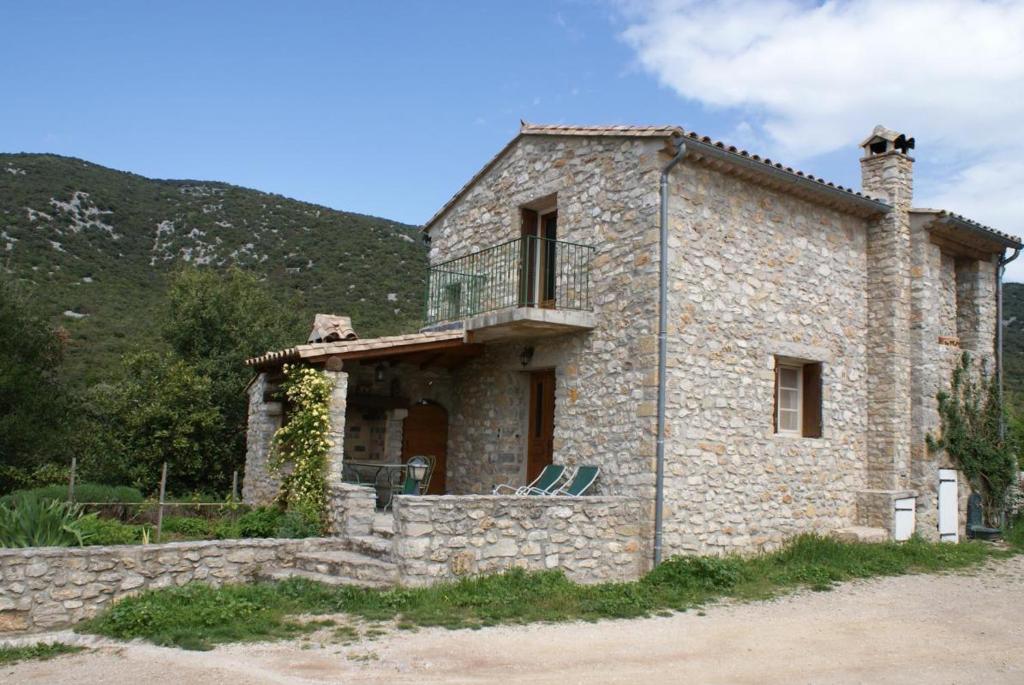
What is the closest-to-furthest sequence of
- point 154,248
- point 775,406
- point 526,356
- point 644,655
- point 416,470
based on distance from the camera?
point 644,655
point 416,470
point 775,406
point 526,356
point 154,248

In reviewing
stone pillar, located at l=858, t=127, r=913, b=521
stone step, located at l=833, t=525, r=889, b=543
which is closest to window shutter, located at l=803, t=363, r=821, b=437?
stone pillar, located at l=858, t=127, r=913, b=521

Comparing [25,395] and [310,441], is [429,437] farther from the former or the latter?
[25,395]

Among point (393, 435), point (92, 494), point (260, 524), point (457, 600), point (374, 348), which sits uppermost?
point (374, 348)

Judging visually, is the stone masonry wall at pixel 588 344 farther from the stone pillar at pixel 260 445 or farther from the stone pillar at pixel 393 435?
the stone pillar at pixel 260 445

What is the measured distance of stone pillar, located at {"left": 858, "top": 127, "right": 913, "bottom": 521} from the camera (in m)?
12.0

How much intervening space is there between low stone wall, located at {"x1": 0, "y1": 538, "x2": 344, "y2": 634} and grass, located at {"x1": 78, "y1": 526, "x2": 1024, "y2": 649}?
1.01 ft

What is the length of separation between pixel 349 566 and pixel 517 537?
1.75 meters

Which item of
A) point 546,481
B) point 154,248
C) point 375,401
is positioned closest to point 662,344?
point 546,481

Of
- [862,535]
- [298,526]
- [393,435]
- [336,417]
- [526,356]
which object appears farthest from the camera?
[393,435]

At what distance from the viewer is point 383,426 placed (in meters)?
12.9

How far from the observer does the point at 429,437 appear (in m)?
13.1

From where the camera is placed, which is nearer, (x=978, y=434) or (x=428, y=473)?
(x=428, y=473)

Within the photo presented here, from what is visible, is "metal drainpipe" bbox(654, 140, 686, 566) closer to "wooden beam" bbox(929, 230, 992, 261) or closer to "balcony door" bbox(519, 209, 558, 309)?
"balcony door" bbox(519, 209, 558, 309)

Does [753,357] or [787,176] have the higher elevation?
[787,176]
